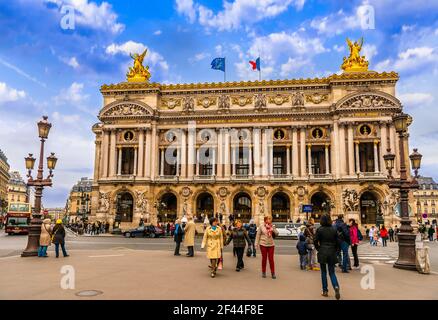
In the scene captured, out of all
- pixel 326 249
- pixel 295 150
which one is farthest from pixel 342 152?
pixel 326 249

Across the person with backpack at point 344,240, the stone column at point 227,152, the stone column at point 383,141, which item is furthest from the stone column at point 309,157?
the person with backpack at point 344,240

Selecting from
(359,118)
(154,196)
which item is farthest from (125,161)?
(359,118)

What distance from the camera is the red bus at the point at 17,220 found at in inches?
1727

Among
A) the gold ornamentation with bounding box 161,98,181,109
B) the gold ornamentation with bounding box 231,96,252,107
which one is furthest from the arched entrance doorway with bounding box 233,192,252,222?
the gold ornamentation with bounding box 161,98,181,109

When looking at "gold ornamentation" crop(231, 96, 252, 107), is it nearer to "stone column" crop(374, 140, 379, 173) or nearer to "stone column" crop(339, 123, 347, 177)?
"stone column" crop(339, 123, 347, 177)

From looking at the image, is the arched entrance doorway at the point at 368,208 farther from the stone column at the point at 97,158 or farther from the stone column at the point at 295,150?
the stone column at the point at 97,158

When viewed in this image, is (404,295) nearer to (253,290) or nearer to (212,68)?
(253,290)

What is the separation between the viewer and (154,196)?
5275cm

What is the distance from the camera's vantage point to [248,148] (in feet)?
174

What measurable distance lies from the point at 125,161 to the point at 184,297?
1932 inches

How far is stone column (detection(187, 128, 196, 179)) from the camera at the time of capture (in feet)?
173

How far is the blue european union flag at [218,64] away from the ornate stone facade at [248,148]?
120 inches

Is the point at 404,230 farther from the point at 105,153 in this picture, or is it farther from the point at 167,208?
the point at 105,153

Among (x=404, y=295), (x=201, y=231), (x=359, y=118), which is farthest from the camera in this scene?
(x=359, y=118)
